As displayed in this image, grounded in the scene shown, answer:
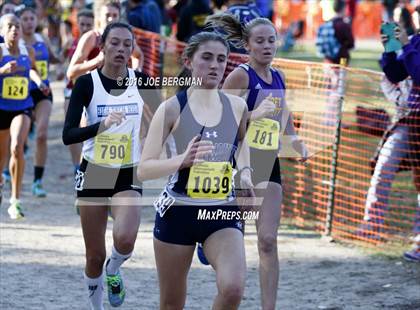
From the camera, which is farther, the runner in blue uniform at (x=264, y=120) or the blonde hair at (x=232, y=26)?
the blonde hair at (x=232, y=26)

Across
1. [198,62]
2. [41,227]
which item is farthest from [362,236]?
[198,62]

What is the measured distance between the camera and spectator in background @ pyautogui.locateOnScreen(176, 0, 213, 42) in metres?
13.7

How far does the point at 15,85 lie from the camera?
9516mm

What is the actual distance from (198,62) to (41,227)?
4.66 metres

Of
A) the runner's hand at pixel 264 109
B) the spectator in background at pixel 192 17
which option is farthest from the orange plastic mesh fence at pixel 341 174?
the runner's hand at pixel 264 109

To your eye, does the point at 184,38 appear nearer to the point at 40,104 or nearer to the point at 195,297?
the point at 40,104

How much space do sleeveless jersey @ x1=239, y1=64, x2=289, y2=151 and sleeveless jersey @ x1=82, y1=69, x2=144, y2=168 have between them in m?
0.74

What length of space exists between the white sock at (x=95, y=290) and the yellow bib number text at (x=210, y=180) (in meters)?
1.59

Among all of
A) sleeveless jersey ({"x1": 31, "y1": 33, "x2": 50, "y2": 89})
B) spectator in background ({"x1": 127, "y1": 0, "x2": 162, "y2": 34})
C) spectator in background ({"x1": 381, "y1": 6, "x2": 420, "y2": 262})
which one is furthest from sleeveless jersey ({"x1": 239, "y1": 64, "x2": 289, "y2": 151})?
spectator in background ({"x1": 127, "y1": 0, "x2": 162, "y2": 34})

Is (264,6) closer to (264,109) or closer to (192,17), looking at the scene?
(192,17)

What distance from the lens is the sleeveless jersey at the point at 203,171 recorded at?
5016mm

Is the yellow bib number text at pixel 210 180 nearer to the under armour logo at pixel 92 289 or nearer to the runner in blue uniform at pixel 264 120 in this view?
the runner in blue uniform at pixel 264 120

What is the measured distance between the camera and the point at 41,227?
9.37 metres

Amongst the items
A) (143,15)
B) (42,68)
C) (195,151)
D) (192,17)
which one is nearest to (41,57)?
(42,68)
